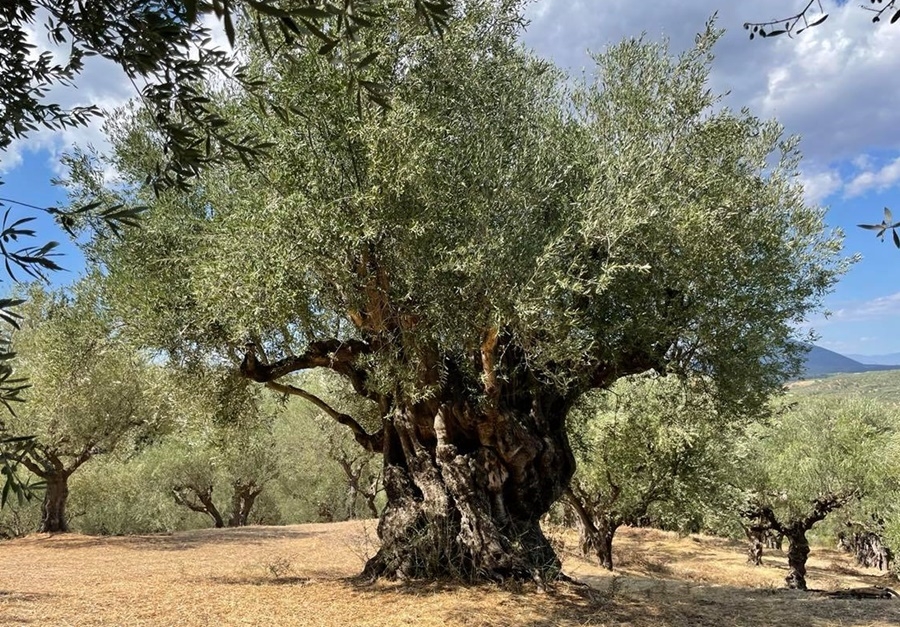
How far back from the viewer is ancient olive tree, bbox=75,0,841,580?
295 inches

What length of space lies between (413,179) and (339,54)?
236 centimetres

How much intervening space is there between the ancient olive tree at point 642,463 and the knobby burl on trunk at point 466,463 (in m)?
6.78

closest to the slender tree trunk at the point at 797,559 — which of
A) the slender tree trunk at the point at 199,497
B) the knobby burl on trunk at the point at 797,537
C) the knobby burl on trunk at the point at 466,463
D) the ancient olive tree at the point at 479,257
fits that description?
the knobby burl on trunk at the point at 797,537

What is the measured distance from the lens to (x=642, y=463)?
18672mm

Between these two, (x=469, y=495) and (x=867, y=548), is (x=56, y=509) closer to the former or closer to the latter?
(x=469, y=495)

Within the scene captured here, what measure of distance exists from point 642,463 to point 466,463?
10.4 meters

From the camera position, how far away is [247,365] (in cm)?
1048

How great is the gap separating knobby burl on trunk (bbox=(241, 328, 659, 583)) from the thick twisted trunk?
2 cm

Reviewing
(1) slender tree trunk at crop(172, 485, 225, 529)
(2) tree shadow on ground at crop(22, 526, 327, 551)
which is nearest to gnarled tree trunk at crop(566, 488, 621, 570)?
(2) tree shadow on ground at crop(22, 526, 327, 551)

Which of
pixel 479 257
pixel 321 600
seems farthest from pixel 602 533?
pixel 479 257

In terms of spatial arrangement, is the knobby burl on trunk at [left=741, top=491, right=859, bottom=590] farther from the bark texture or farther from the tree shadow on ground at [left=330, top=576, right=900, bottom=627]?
the bark texture

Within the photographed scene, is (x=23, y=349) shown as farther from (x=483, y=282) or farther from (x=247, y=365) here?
(x=483, y=282)

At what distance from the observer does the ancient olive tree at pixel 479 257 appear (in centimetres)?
749

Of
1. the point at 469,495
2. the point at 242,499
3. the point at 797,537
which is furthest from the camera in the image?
the point at 242,499
